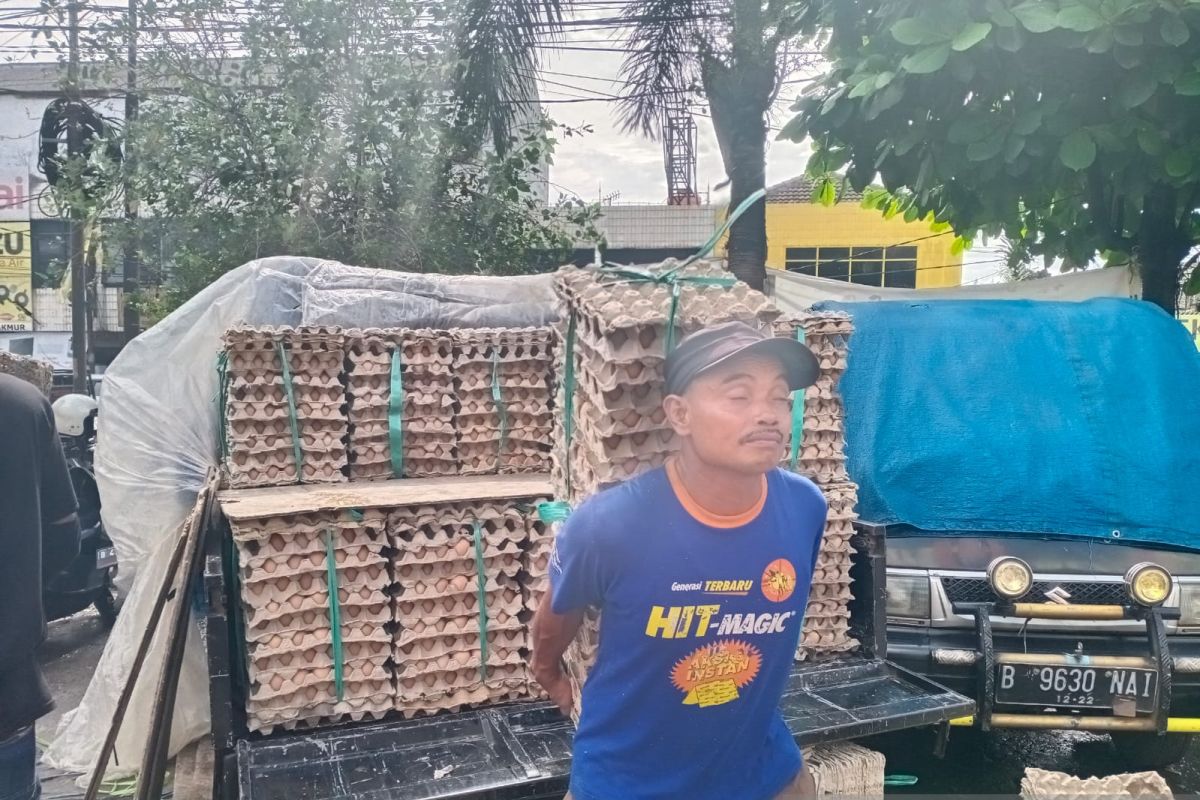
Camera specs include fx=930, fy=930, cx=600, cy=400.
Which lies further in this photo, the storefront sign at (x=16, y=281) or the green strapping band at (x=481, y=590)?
the storefront sign at (x=16, y=281)

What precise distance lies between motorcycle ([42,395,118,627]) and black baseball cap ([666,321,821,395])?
18.1ft

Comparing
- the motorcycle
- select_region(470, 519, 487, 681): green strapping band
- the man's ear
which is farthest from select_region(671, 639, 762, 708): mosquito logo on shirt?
the motorcycle

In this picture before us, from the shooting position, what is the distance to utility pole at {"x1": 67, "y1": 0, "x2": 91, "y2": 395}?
8.69 meters

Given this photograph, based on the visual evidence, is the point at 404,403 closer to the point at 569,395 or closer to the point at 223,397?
the point at 223,397

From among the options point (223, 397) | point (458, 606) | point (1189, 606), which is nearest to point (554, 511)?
point (458, 606)

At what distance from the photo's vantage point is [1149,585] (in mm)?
4012

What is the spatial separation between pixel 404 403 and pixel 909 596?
2.41 m

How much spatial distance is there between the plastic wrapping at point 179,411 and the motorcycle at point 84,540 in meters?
2.37

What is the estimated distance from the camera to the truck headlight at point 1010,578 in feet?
13.3

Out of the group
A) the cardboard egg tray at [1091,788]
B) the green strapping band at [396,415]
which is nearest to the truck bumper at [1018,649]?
the cardboard egg tray at [1091,788]

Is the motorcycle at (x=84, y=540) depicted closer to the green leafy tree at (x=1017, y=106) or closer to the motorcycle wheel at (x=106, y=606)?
the motorcycle wheel at (x=106, y=606)

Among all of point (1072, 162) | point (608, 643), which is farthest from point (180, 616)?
point (1072, 162)

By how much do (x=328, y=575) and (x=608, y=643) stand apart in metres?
1.61

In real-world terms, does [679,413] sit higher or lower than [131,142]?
lower
